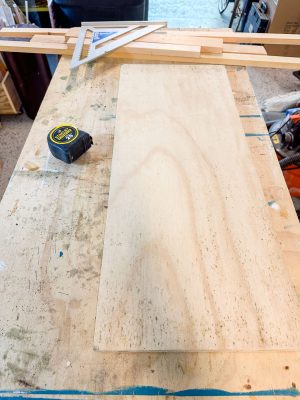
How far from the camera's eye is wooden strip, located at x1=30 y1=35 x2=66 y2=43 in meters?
0.98

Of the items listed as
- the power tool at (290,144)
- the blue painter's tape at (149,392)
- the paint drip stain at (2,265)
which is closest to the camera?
the blue painter's tape at (149,392)

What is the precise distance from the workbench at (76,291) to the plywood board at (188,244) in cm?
3

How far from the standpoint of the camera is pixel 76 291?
486mm

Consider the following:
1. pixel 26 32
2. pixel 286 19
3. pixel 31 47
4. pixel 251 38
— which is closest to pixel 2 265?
pixel 31 47

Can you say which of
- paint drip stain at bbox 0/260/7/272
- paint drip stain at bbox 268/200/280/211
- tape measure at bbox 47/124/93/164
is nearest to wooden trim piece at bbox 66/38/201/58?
tape measure at bbox 47/124/93/164

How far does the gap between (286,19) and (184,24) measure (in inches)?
45.4

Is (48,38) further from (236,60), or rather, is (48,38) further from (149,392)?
(149,392)

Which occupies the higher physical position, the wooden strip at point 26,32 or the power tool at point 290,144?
the wooden strip at point 26,32

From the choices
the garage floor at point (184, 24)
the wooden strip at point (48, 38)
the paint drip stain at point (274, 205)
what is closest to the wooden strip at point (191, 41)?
the wooden strip at point (48, 38)

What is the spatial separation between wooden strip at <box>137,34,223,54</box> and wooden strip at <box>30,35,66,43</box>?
10.7 inches

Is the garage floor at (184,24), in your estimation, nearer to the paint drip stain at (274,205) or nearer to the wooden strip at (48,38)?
the wooden strip at (48,38)

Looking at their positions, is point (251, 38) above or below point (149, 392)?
above

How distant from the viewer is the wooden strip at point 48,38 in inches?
38.4

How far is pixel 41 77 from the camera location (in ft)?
5.19
